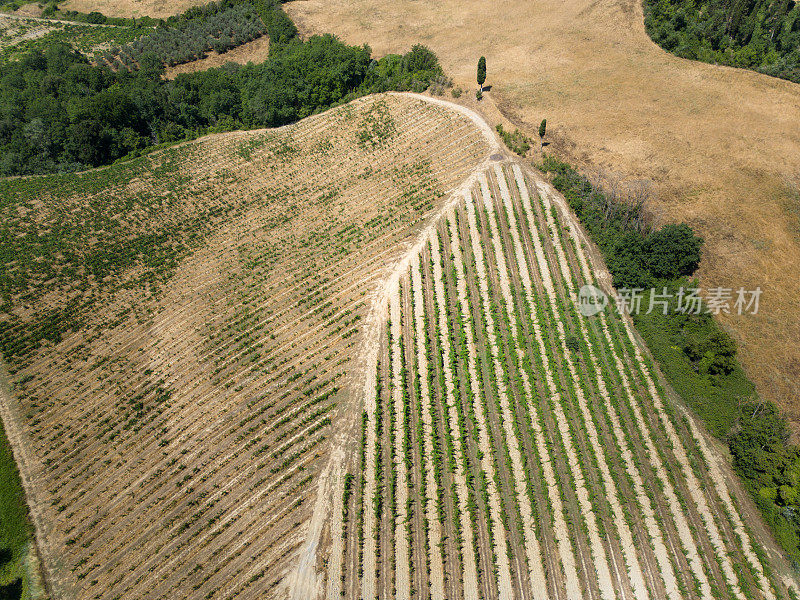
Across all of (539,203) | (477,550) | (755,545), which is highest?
(539,203)

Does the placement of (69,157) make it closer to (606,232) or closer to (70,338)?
(70,338)

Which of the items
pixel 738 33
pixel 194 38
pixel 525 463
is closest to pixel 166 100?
pixel 194 38

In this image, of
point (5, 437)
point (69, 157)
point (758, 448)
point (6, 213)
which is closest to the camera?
point (758, 448)

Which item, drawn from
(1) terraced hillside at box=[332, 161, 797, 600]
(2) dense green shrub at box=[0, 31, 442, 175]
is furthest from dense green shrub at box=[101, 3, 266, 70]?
(1) terraced hillside at box=[332, 161, 797, 600]

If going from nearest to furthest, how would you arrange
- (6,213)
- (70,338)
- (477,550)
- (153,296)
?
(477,550) → (70,338) → (153,296) → (6,213)

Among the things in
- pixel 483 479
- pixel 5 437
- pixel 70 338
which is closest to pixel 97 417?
pixel 5 437

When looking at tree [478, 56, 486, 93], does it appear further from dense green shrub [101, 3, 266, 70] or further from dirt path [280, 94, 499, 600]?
dense green shrub [101, 3, 266, 70]
